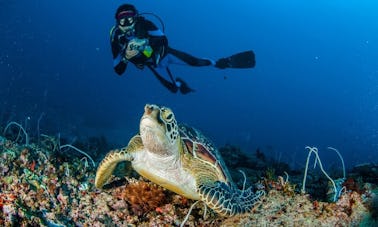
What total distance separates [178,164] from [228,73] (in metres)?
95.5

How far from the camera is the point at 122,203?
329 cm

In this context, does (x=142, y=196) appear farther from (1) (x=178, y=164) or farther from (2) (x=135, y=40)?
(2) (x=135, y=40)

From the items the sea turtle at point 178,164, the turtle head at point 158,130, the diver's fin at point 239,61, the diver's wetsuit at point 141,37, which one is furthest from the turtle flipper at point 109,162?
the diver's fin at point 239,61

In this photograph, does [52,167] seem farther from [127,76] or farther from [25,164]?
[127,76]

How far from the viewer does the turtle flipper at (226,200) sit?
2941mm

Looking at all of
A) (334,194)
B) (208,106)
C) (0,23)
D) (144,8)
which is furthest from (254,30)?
(334,194)

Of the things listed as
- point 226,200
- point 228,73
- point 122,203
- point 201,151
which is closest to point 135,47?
point 201,151

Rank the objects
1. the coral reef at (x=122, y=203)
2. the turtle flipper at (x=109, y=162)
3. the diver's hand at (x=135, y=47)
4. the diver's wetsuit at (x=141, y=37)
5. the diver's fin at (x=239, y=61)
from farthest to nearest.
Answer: the diver's fin at (x=239, y=61)
the diver's wetsuit at (x=141, y=37)
the diver's hand at (x=135, y=47)
the turtle flipper at (x=109, y=162)
the coral reef at (x=122, y=203)

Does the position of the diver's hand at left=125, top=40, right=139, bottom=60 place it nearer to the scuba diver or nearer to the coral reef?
the scuba diver

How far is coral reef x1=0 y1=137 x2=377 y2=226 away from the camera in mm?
2826

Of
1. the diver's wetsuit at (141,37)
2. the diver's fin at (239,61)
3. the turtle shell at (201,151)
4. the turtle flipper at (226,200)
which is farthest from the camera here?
the diver's fin at (239,61)

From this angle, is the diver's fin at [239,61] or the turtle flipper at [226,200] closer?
the turtle flipper at [226,200]

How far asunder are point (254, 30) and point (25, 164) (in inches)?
5527

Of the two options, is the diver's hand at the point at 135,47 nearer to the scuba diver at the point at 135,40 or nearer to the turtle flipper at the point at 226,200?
the scuba diver at the point at 135,40
